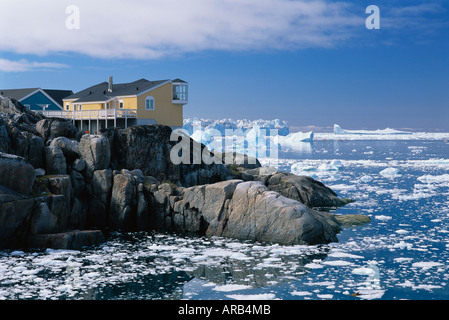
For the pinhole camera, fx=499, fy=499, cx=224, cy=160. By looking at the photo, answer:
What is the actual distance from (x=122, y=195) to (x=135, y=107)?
59.6ft

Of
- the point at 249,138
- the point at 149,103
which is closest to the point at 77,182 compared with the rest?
the point at 149,103

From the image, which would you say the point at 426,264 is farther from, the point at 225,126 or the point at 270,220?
the point at 225,126

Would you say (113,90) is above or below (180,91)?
above

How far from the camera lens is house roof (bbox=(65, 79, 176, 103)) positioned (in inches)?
1708

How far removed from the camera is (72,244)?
2094 cm

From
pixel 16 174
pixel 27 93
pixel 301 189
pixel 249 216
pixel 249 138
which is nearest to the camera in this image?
pixel 16 174

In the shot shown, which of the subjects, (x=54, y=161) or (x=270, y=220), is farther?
(x=54, y=161)

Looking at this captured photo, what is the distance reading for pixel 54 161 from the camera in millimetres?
25984

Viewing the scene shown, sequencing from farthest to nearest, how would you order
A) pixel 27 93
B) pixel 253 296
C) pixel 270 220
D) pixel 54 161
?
1. pixel 27 93
2. pixel 54 161
3. pixel 270 220
4. pixel 253 296

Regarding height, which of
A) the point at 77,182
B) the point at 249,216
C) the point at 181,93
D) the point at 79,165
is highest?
the point at 181,93

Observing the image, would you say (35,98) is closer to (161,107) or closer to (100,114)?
(100,114)

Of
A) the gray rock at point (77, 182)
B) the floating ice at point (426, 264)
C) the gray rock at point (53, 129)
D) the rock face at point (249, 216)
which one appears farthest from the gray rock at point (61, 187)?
the floating ice at point (426, 264)
